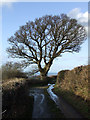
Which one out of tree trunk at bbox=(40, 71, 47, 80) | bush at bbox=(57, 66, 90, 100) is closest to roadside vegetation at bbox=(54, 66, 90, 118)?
bush at bbox=(57, 66, 90, 100)

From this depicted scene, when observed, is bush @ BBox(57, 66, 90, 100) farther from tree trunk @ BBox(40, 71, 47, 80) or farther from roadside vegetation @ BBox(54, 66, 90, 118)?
tree trunk @ BBox(40, 71, 47, 80)

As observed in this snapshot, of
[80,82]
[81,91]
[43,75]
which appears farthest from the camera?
[43,75]

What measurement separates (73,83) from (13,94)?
588cm

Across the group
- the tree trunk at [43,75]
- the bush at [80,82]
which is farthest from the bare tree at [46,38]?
the bush at [80,82]

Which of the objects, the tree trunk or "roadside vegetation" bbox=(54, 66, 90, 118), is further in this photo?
the tree trunk

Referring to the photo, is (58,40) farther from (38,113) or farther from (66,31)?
(38,113)

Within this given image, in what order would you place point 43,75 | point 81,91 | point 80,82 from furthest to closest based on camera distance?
point 43,75, point 80,82, point 81,91

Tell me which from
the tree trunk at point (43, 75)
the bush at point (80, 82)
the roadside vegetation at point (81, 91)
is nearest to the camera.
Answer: the roadside vegetation at point (81, 91)

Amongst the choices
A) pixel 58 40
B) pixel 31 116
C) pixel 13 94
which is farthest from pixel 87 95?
pixel 58 40

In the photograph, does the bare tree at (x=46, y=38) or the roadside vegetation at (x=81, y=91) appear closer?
the roadside vegetation at (x=81, y=91)

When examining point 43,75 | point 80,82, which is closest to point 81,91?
point 80,82

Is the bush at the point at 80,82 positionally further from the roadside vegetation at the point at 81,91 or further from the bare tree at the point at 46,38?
the bare tree at the point at 46,38

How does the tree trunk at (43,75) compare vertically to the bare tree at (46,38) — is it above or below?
below

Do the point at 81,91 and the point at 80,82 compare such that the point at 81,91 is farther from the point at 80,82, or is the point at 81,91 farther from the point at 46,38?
the point at 46,38
